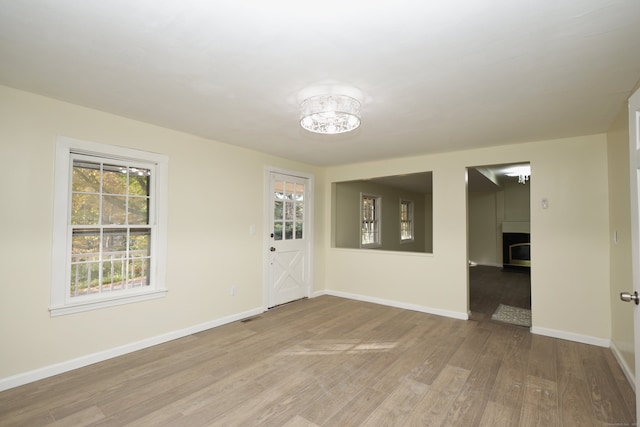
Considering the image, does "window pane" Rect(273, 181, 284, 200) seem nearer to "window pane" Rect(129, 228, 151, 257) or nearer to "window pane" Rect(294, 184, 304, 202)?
"window pane" Rect(294, 184, 304, 202)

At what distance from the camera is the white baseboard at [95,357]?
7.75ft

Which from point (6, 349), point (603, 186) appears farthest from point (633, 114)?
point (6, 349)

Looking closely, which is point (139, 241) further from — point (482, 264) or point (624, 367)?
point (482, 264)

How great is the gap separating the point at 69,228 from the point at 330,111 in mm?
2546

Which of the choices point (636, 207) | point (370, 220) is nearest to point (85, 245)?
point (636, 207)

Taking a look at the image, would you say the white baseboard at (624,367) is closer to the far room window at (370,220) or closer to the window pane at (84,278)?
the far room window at (370,220)

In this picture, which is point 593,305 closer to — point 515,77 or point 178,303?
point 515,77

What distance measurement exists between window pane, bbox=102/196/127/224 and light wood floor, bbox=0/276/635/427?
135cm

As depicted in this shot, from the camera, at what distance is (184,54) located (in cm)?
181

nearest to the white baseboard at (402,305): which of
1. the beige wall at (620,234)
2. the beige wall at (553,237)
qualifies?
the beige wall at (553,237)

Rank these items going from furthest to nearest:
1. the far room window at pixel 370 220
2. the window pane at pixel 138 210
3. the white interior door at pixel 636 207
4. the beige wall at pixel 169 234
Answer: the far room window at pixel 370 220, the window pane at pixel 138 210, the beige wall at pixel 169 234, the white interior door at pixel 636 207

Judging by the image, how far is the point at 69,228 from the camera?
A: 2646 millimetres

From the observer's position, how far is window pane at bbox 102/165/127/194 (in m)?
2.92

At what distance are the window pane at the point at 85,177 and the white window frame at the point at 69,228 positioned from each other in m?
0.07
